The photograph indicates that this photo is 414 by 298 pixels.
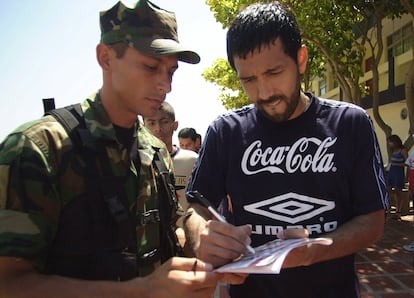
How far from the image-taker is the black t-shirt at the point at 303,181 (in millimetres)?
1614

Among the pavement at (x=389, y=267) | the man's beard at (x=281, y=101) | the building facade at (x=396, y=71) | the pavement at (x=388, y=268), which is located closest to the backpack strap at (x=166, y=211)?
the man's beard at (x=281, y=101)

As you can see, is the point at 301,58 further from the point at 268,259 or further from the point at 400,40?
the point at 400,40

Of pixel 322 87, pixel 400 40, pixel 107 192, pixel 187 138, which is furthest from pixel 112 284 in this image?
pixel 322 87

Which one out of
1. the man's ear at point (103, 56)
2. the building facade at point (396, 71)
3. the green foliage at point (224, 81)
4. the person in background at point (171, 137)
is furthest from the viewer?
the green foliage at point (224, 81)

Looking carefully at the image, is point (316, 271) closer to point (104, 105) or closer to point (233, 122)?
point (233, 122)

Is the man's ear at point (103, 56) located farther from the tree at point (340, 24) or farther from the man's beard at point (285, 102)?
the tree at point (340, 24)

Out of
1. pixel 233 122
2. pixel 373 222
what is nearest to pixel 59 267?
pixel 233 122

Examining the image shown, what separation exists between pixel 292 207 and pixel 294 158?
213mm

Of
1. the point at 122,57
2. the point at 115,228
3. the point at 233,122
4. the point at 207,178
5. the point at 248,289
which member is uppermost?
the point at 122,57

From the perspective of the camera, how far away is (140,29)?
5.53ft

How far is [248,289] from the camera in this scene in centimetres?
171

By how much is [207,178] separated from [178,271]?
61 cm

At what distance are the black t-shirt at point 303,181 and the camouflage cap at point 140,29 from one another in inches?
20.8

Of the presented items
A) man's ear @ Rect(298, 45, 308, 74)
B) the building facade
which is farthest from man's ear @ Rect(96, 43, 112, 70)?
the building facade
